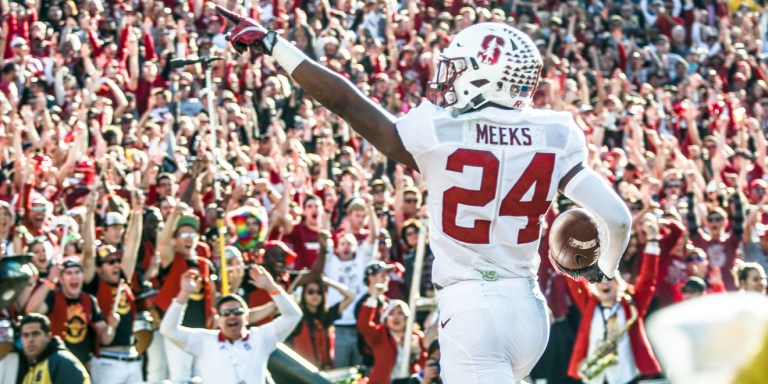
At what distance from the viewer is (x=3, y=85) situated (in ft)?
42.2

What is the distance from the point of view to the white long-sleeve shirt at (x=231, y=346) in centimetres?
808

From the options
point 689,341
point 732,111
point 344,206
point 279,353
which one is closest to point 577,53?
point 732,111

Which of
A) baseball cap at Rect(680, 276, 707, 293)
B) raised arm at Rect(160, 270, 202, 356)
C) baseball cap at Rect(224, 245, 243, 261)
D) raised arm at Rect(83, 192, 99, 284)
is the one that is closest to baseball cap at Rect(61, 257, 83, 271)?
raised arm at Rect(83, 192, 99, 284)

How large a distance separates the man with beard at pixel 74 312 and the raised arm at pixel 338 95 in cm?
446

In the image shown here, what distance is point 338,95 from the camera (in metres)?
3.95

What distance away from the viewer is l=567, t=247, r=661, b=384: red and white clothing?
9180 millimetres

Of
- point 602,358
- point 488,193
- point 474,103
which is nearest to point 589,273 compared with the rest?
point 488,193

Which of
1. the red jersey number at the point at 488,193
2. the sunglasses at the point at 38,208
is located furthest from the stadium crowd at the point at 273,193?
the red jersey number at the point at 488,193

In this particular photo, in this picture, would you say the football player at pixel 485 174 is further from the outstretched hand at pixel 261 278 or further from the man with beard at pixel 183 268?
the man with beard at pixel 183 268

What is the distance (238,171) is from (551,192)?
7.18 metres

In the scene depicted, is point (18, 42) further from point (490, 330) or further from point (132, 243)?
point (490, 330)

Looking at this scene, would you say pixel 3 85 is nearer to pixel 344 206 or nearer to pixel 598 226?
pixel 344 206

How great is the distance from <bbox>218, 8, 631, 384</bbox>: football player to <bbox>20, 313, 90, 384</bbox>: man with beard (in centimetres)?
380

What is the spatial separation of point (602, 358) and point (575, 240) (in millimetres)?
5121
